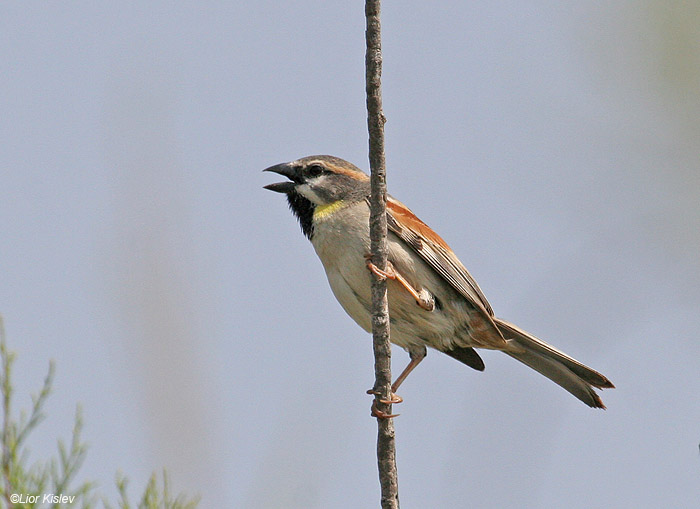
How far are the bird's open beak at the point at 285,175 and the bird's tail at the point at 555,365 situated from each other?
64.0 inches

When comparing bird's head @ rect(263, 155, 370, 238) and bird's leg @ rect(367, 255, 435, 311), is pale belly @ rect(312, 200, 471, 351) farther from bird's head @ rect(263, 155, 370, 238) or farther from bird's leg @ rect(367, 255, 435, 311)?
bird's head @ rect(263, 155, 370, 238)

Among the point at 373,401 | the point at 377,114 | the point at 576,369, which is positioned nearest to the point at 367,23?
the point at 377,114

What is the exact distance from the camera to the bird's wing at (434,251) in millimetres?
5496

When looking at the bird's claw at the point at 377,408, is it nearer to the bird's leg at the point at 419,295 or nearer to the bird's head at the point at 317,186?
the bird's leg at the point at 419,295

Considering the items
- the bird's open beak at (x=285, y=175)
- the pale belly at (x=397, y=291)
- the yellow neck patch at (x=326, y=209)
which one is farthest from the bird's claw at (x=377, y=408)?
the bird's open beak at (x=285, y=175)

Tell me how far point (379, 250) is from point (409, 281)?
3.73ft

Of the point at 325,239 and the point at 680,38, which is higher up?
the point at 680,38

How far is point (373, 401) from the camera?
4609mm

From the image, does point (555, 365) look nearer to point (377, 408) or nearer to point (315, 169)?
point (377, 408)

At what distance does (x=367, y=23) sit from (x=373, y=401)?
78.2 inches

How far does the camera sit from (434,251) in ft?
18.3

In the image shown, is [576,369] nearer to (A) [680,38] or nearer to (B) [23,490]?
(A) [680,38]

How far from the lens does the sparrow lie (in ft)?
17.4

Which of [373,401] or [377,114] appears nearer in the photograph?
[377,114]
